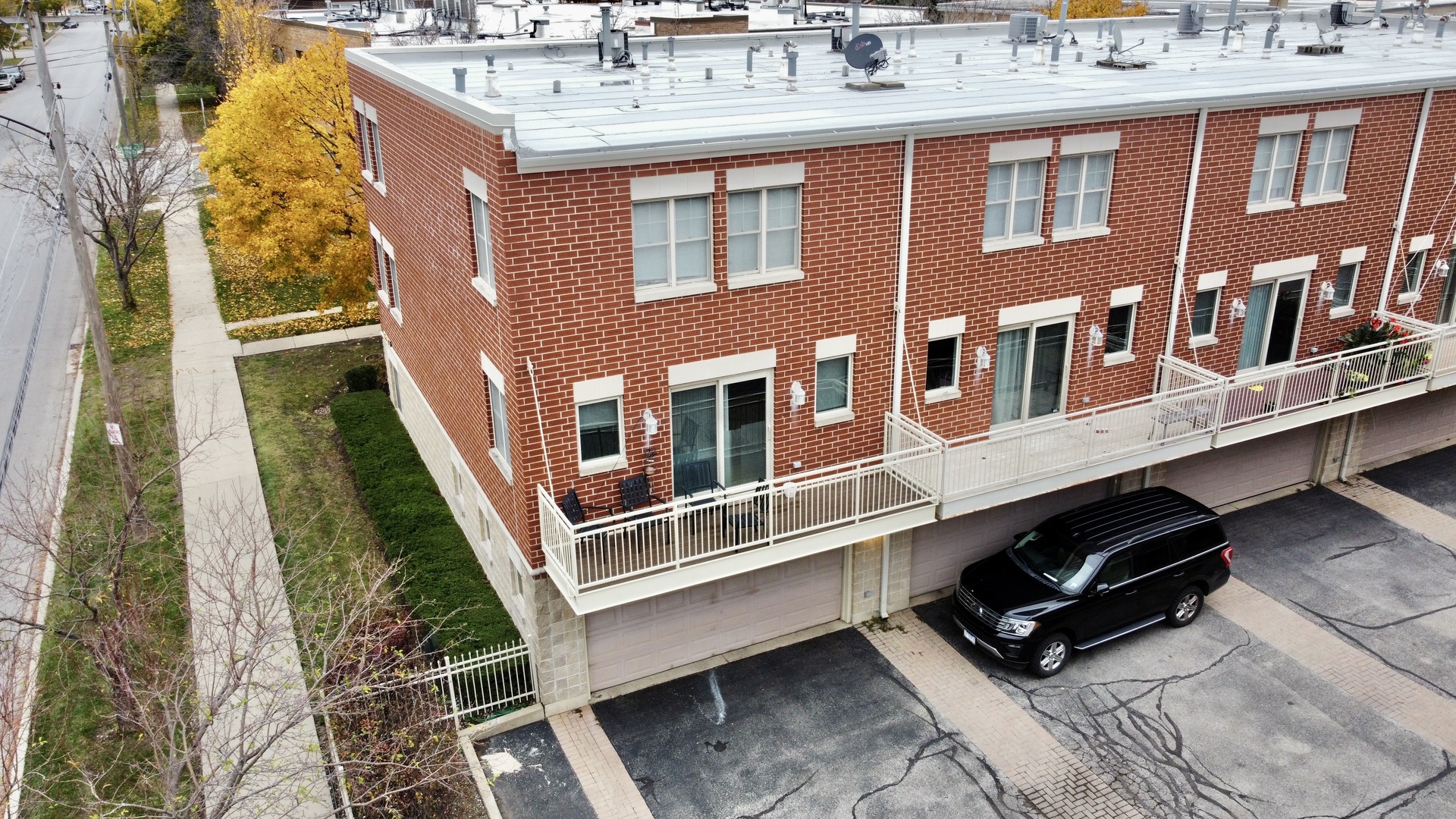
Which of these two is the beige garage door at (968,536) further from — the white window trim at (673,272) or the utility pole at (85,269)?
the utility pole at (85,269)

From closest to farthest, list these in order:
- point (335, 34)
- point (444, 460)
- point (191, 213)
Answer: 1. point (444, 460)
2. point (335, 34)
3. point (191, 213)

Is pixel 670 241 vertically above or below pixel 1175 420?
above

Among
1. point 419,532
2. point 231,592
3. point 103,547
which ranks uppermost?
point 231,592

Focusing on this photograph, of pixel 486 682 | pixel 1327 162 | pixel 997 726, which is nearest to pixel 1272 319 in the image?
pixel 1327 162

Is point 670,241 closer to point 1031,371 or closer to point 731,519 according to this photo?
point 731,519

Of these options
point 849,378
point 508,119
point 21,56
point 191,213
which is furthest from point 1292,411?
point 21,56

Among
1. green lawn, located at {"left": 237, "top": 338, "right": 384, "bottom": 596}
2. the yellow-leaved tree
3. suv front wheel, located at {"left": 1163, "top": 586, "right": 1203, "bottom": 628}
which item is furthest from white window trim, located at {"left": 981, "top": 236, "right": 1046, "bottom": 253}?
the yellow-leaved tree

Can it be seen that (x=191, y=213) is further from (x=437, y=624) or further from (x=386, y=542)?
(x=437, y=624)

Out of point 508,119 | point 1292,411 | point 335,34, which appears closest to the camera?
point 508,119
